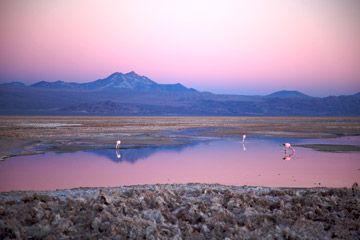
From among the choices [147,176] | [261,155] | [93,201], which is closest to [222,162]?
[261,155]

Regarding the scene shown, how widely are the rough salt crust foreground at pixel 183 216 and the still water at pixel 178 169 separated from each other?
134 inches

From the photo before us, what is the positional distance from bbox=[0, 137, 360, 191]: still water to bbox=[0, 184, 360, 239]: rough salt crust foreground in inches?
134

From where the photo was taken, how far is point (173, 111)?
564 ft

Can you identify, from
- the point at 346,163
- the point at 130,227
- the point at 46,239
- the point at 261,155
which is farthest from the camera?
the point at 261,155

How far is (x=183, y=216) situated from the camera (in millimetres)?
6898

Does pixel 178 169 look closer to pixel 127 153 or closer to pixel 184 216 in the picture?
pixel 127 153

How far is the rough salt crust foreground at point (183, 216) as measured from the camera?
20.1 ft

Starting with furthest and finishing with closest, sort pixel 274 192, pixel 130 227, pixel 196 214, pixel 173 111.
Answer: pixel 173 111, pixel 274 192, pixel 196 214, pixel 130 227

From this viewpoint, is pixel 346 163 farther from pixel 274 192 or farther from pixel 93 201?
pixel 93 201

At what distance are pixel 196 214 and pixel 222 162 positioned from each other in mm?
9495

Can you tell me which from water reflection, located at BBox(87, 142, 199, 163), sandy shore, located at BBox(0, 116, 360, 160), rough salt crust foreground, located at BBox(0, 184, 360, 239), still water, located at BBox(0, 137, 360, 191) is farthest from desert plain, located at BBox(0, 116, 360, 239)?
sandy shore, located at BBox(0, 116, 360, 160)

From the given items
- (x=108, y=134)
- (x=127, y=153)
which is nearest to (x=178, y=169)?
(x=127, y=153)

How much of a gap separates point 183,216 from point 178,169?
7502mm

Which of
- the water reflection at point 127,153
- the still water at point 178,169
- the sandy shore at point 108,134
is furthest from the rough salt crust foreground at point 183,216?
the sandy shore at point 108,134
